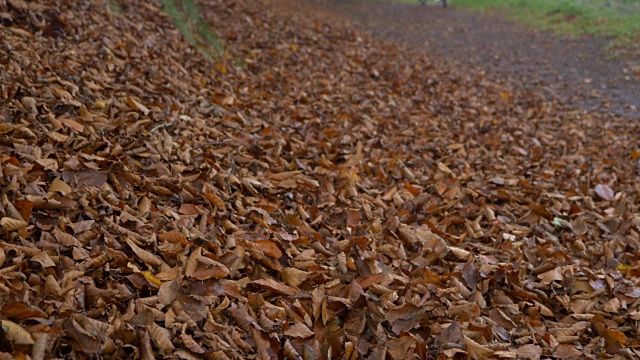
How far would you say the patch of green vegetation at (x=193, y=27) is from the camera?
5.81 m

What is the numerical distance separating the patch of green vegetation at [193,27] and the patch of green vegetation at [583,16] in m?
9.85

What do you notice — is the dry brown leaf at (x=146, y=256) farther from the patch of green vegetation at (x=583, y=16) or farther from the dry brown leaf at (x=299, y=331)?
the patch of green vegetation at (x=583, y=16)

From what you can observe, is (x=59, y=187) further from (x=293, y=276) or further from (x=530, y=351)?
(x=530, y=351)

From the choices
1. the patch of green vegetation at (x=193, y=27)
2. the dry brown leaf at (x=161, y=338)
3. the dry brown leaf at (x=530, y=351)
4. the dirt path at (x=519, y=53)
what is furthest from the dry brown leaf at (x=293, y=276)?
the dirt path at (x=519, y=53)

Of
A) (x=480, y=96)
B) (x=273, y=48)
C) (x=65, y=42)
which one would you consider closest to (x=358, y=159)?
(x=65, y=42)

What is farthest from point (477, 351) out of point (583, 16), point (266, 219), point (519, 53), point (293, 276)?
point (583, 16)

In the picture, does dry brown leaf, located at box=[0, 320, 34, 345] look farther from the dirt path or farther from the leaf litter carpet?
the dirt path

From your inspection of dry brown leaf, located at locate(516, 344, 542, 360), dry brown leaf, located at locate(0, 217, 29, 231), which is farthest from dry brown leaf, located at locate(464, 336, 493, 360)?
dry brown leaf, located at locate(0, 217, 29, 231)

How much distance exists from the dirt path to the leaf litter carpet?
3524 mm

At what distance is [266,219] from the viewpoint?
111 inches

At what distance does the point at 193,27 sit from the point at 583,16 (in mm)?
12409

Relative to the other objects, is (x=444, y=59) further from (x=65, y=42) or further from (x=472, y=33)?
(x=65, y=42)

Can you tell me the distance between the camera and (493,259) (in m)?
2.90

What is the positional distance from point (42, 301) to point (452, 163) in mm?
3589
